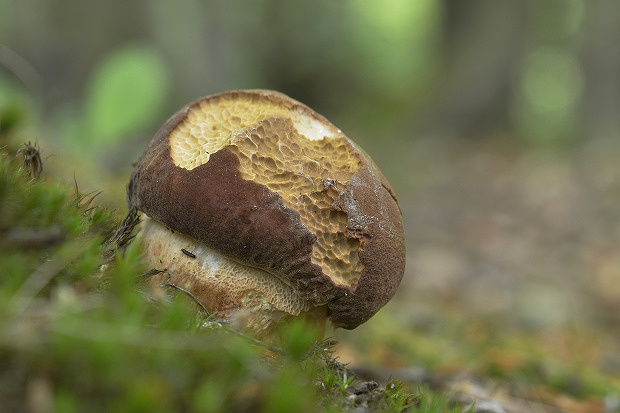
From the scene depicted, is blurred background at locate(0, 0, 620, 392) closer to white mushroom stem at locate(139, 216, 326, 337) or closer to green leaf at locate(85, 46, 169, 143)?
green leaf at locate(85, 46, 169, 143)

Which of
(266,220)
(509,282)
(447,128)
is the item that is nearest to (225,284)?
(266,220)

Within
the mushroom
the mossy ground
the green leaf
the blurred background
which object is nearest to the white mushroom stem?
the mushroom

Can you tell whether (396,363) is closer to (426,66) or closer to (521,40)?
(521,40)

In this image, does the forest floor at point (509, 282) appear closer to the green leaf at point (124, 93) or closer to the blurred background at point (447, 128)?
the blurred background at point (447, 128)

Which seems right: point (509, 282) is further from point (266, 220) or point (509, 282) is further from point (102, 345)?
point (102, 345)

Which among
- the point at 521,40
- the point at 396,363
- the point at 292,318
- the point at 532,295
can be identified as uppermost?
the point at 521,40

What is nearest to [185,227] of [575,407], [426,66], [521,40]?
[575,407]

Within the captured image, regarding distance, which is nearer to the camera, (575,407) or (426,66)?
(575,407)
